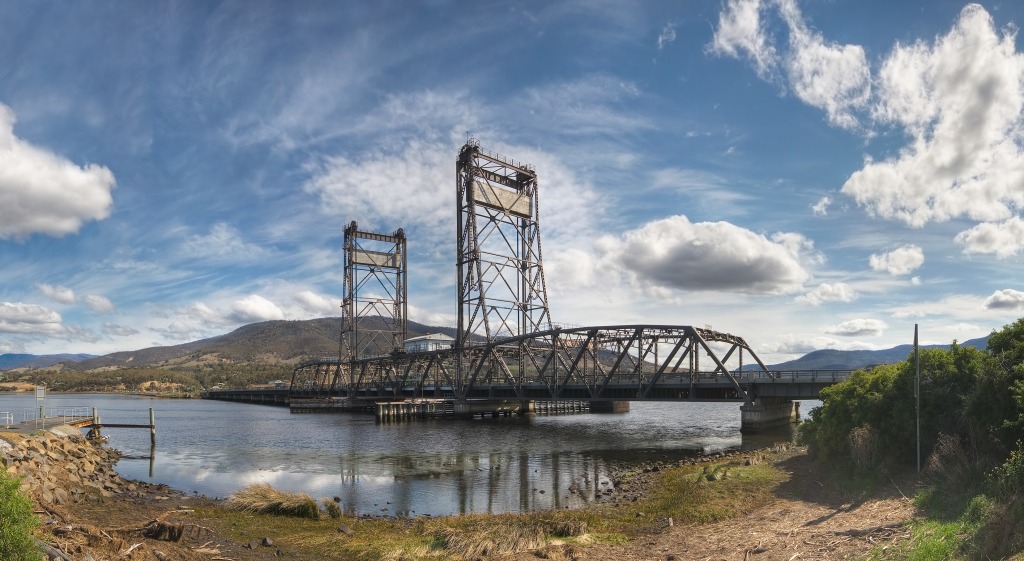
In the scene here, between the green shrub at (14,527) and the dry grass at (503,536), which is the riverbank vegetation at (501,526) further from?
the green shrub at (14,527)

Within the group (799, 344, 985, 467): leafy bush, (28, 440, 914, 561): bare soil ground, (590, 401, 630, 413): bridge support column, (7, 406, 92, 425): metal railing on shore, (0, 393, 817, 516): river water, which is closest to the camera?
(28, 440, 914, 561): bare soil ground

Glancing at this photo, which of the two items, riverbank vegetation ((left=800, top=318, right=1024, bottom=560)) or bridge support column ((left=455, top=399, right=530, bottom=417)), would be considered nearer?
riverbank vegetation ((left=800, top=318, right=1024, bottom=560))

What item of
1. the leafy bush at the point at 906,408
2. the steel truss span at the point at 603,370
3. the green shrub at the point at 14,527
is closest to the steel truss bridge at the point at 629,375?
the steel truss span at the point at 603,370

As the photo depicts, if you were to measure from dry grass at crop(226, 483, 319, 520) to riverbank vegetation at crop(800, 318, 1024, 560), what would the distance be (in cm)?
1842

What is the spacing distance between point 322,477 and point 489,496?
10.8 metres

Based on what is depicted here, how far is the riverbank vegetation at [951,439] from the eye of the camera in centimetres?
1204

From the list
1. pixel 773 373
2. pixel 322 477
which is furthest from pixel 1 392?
pixel 773 373

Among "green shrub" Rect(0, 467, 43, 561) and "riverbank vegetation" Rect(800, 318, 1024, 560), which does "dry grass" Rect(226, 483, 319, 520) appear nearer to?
"green shrub" Rect(0, 467, 43, 561)

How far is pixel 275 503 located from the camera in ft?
73.4

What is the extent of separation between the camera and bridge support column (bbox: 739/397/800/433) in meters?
54.1

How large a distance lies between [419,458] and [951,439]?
30.5 metres

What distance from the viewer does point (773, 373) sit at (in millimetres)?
57875

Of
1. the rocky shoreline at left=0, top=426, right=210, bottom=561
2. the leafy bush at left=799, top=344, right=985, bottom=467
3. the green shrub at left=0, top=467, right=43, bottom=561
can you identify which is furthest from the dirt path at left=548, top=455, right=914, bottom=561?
the green shrub at left=0, top=467, right=43, bottom=561

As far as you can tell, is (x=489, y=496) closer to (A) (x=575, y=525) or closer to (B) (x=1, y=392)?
(A) (x=575, y=525)
